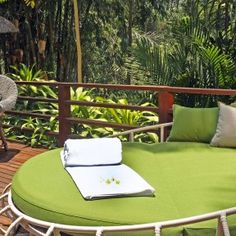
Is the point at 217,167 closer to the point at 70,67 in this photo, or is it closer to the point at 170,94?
the point at 170,94

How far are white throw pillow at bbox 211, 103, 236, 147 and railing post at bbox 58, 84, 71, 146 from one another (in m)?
2.27

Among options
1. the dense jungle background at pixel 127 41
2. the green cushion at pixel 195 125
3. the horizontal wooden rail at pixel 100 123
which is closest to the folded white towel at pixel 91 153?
the green cushion at pixel 195 125

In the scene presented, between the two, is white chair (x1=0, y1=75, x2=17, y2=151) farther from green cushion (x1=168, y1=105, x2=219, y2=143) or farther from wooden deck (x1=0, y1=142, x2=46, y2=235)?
green cushion (x1=168, y1=105, x2=219, y2=143)

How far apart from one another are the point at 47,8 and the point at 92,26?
1.77m

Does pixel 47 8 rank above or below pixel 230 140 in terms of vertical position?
above

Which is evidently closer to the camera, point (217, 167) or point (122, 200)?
point (122, 200)

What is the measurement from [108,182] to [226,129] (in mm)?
1359

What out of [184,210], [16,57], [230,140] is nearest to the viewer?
[184,210]

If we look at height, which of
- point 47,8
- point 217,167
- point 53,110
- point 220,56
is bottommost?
point 53,110

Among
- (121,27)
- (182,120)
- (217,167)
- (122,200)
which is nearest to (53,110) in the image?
(182,120)

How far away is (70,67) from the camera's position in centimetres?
895

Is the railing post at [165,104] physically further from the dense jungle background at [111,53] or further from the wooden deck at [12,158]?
the wooden deck at [12,158]

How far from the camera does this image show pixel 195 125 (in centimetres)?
325

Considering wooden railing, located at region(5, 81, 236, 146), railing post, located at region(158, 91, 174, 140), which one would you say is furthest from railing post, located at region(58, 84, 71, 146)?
railing post, located at region(158, 91, 174, 140)
